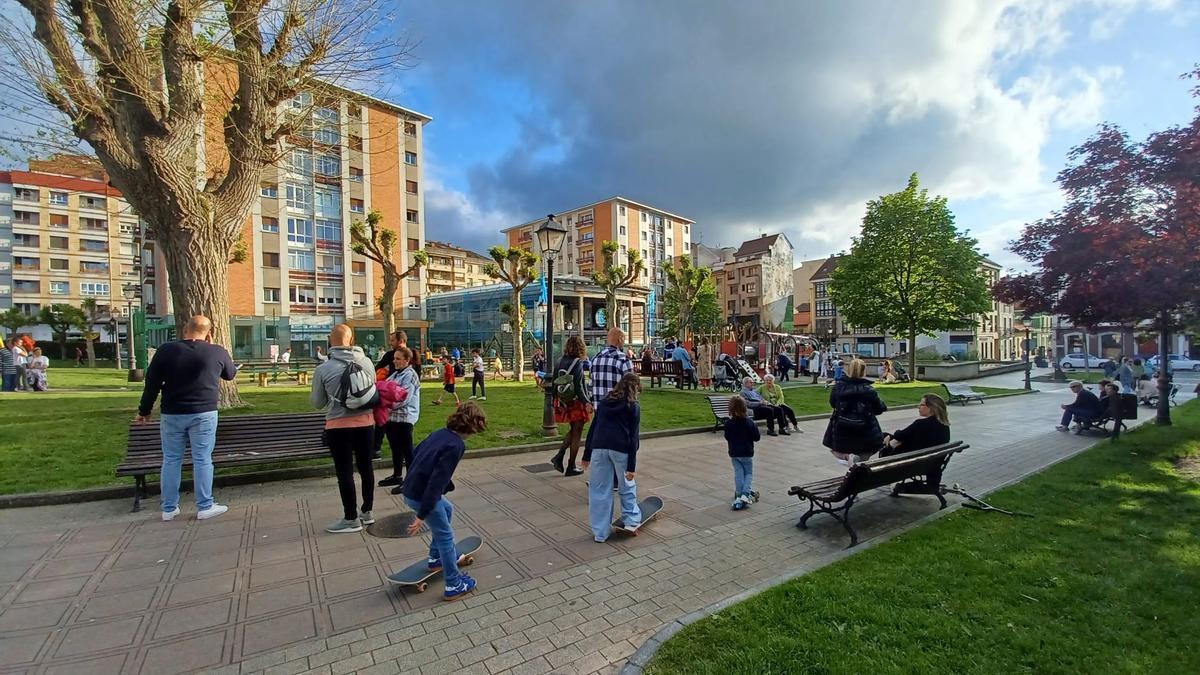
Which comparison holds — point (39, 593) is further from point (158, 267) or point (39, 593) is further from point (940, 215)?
point (158, 267)

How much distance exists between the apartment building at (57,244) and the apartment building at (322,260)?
63.2 feet

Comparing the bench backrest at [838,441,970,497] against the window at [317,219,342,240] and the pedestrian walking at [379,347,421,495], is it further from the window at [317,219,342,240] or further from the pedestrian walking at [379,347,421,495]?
the window at [317,219,342,240]

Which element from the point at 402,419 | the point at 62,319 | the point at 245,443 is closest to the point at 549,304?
the point at 402,419

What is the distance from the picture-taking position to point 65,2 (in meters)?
8.07

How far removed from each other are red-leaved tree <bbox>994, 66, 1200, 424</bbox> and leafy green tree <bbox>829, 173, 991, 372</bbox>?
1936 centimetres

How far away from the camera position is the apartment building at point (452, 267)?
243 feet

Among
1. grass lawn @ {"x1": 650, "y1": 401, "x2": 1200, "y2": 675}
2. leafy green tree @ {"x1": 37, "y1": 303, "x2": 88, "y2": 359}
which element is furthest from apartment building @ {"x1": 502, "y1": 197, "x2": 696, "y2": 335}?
grass lawn @ {"x1": 650, "y1": 401, "x2": 1200, "y2": 675}

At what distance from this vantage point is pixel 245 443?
598cm

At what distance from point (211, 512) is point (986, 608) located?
655cm

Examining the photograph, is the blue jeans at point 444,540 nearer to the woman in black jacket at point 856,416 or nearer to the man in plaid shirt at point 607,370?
the man in plaid shirt at point 607,370

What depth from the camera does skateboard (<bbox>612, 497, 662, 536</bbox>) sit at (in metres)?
4.71

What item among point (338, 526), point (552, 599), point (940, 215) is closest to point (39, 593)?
point (338, 526)

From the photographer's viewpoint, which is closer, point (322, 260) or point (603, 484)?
point (603, 484)

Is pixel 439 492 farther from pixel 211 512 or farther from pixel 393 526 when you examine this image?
pixel 211 512
